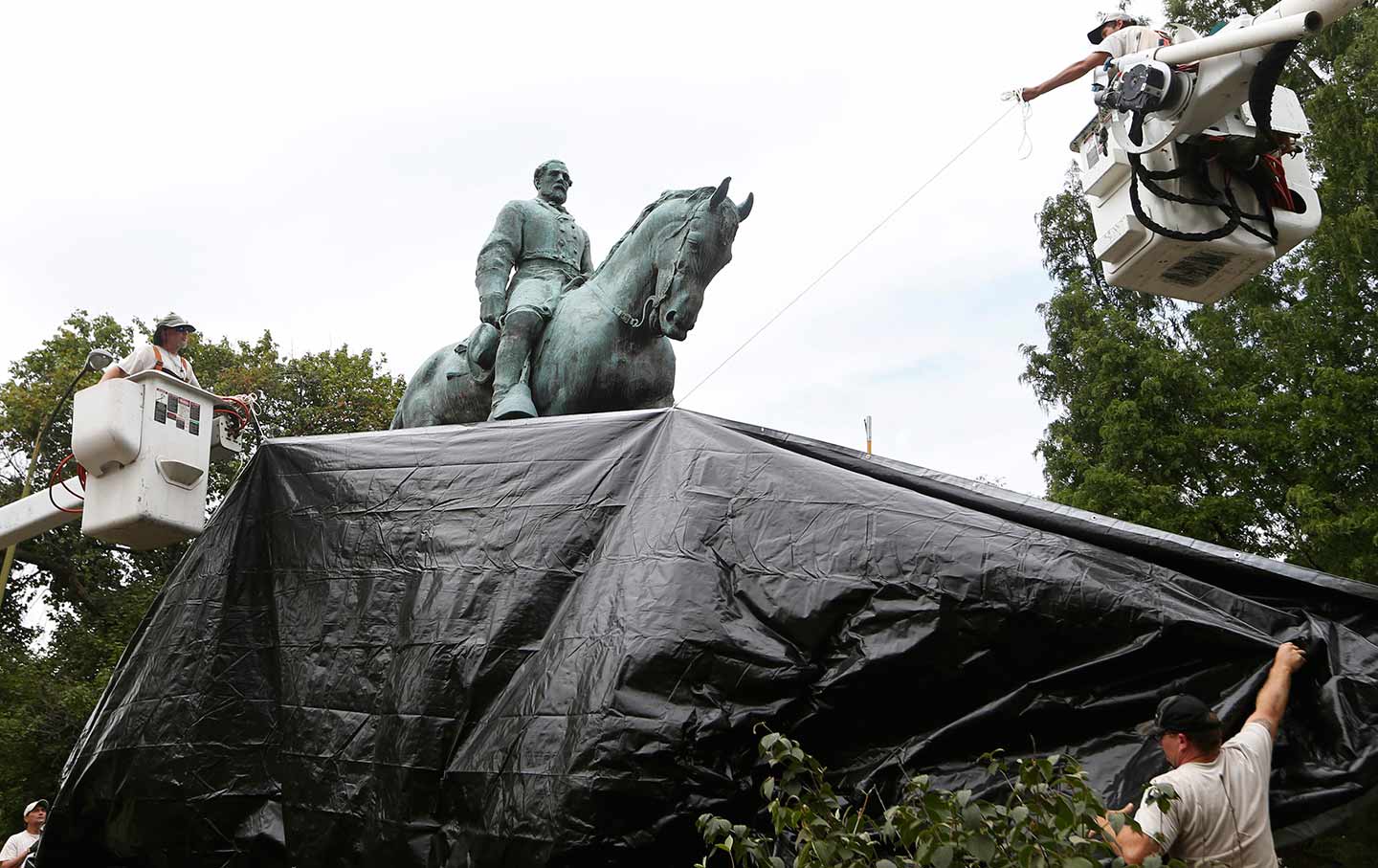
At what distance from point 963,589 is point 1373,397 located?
12.0 metres

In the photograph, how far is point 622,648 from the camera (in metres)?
3.55

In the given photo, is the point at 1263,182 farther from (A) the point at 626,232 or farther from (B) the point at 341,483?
(B) the point at 341,483

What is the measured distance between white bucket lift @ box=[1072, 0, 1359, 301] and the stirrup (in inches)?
107

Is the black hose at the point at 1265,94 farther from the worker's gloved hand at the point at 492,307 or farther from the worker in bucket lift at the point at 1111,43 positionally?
the worker's gloved hand at the point at 492,307

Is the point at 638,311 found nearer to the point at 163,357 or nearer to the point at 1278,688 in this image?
the point at 163,357

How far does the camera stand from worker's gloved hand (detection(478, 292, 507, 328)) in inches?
263

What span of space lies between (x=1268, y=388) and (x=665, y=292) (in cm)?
1178

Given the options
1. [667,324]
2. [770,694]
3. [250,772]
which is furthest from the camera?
[667,324]

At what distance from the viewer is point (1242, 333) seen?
644 inches

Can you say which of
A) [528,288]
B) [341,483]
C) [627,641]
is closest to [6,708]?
[528,288]

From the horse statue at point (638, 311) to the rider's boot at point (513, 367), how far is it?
0.08 meters

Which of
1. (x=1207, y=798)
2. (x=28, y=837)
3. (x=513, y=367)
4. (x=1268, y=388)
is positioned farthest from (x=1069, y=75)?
(x=1268, y=388)

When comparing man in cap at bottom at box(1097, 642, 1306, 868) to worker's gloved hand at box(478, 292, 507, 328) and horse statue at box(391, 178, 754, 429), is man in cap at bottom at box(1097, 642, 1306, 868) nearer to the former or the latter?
horse statue at box(391, 178, 754, 429)

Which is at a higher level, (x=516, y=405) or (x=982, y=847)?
(x=516, y=405)
